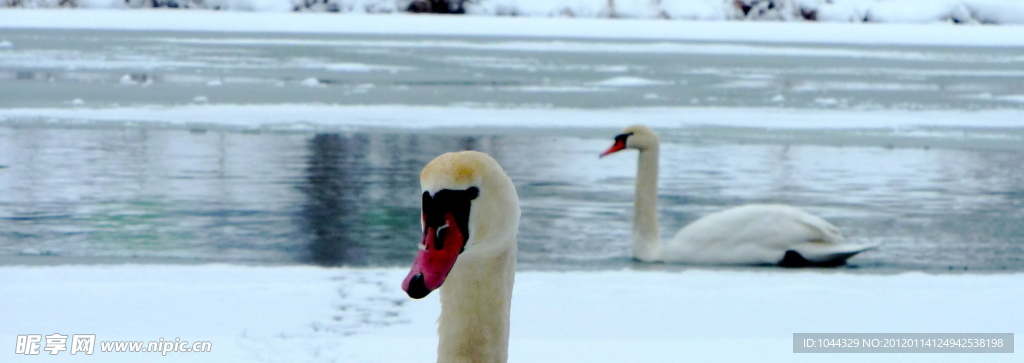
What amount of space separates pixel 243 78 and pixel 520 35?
1699 cm

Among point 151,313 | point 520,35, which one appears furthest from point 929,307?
point 520,35

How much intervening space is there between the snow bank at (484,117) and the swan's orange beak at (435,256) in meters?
9.07

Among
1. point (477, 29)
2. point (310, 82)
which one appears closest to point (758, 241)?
point (310, 82)

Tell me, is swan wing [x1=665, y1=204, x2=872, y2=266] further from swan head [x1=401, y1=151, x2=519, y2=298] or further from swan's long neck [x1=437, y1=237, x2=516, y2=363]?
swan head [x1=401, y1=151, x2=519, y2=298]

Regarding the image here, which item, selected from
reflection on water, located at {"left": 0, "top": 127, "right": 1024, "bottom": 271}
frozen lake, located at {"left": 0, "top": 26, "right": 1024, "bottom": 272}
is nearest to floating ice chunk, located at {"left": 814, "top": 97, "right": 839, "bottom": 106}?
frozen lake, located at {"left": 0, "top": 26, "right": 1024, "bottom": 272}

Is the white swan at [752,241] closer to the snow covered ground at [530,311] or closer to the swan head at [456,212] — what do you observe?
the snow covered ground at [530,311]

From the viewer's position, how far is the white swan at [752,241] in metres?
4.96

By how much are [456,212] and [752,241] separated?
3531 millimetres

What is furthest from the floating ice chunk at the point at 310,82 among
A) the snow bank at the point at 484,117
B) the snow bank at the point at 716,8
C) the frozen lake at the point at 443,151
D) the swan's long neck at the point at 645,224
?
the snow bank at the point at 716,8

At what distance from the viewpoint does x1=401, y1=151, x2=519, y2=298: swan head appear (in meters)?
1.57

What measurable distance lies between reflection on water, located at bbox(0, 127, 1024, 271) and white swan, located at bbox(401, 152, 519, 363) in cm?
293

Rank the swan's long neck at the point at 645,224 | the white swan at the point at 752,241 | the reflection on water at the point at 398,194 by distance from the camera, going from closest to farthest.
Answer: the white swan at the point at 752,241
the swan's long neck at the point at 645,224
the reflection on water at the point at 398,194

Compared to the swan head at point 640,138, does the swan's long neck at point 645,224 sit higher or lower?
lower

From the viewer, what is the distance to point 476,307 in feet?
6.07
